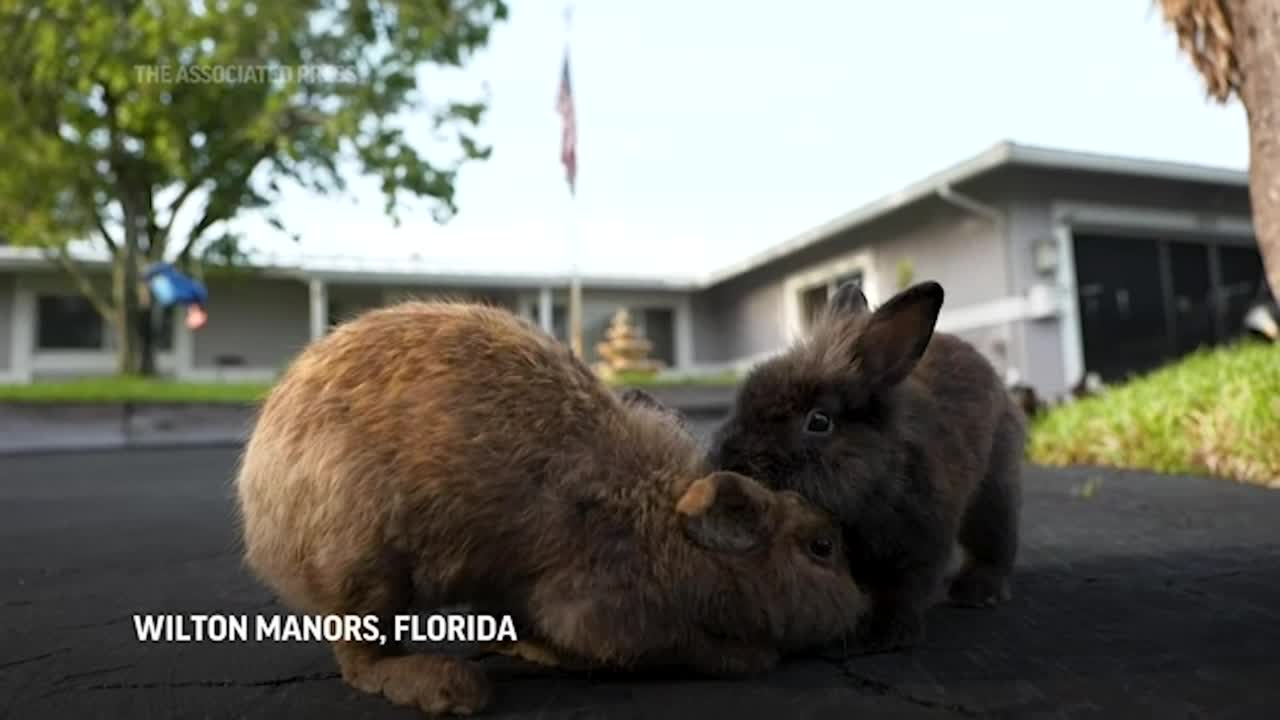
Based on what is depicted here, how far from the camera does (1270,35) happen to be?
4.40 m

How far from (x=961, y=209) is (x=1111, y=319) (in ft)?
9.54

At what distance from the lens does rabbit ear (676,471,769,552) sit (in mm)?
1690

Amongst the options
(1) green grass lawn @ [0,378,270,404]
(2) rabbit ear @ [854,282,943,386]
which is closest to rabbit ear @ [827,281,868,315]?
(2) rabbit ear @ [854,282,943,386]

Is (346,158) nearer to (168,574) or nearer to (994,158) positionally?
(994,158)

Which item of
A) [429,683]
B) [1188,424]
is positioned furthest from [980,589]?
[1188,424]

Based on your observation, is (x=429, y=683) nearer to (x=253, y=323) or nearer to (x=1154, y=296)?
(x=1154, y=296)

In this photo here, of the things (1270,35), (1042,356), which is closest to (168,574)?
(1270,35)

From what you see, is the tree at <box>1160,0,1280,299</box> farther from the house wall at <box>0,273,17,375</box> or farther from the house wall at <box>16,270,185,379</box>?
the house wall at <box>0,273,17,375</box>

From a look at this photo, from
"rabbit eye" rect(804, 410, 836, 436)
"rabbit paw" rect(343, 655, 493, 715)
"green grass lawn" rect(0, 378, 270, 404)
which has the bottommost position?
"rabbit paw" rect(343, 655, 493, 715)

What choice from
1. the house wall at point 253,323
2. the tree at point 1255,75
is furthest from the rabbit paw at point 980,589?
the house wall at point 253,323

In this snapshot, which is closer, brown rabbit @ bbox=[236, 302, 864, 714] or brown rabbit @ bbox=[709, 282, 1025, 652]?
brown rabbit @ bbox=[236, 302, 864, 714]

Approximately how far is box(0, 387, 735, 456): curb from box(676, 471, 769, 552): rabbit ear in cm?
1038

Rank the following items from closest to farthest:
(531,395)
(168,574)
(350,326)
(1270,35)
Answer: (531,395)
(350,326)
(168,574)
(1270,35)

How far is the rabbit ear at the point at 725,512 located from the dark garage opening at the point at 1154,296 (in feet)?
43.7
